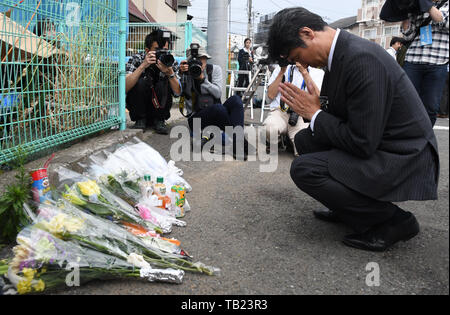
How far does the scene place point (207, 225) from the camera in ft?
7.99

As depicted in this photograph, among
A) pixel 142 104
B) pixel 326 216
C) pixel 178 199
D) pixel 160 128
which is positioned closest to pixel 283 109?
pixel 160 128

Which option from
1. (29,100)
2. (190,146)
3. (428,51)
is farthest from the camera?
(190,146)

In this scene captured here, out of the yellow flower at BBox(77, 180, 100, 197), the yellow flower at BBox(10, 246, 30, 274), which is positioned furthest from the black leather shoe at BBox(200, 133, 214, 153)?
the yellow flower at BBox(10, 246, 30, 274)

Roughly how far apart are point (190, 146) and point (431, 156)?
3096 millimetres

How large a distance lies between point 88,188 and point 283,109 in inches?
117

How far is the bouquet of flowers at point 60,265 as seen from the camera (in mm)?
1530

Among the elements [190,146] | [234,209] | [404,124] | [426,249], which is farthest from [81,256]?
[190,146]

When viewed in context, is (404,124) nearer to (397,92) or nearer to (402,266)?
(397,92)

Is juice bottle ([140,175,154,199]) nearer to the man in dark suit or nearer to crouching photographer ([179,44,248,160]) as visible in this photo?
the man in dark suit

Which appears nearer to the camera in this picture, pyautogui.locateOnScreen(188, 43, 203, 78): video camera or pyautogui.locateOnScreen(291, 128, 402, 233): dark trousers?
pyautogui.locateOnScreen(291, 128, 402, 233): dark trousers

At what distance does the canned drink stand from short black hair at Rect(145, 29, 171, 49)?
8.63 ft

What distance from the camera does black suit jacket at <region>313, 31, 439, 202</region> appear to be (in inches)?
73.4

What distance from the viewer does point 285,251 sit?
2.07 meters
